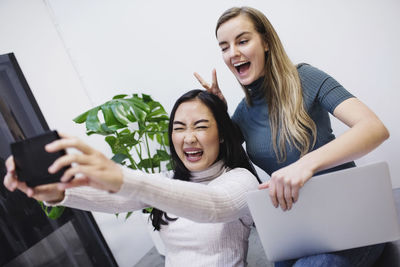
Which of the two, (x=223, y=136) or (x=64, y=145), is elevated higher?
(x=64, y=145)

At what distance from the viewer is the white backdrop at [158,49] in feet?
5.47

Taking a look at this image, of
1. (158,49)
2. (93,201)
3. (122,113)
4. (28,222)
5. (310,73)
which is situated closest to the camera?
(93,201)

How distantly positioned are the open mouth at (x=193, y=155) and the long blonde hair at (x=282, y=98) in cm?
29

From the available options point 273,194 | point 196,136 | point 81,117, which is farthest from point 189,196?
point 81,117

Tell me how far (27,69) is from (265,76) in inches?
64.6

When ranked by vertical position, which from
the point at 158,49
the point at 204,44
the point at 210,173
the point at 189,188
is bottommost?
the point at 210,173

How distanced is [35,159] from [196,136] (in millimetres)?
633

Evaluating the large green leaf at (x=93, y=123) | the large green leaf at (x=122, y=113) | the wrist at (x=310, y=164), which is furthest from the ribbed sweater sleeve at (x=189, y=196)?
the large green leaf at (x=93, y=123)

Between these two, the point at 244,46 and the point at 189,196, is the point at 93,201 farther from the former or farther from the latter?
the point at 244,46

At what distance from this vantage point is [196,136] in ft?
3.87

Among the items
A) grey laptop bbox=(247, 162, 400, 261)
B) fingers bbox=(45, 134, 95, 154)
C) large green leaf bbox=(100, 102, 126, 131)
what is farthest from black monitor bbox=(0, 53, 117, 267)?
grey laptop bbox=(247, 162, 400, 261)

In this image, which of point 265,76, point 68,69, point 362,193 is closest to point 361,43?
point 265,76

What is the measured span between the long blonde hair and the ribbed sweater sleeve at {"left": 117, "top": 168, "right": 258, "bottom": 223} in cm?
30

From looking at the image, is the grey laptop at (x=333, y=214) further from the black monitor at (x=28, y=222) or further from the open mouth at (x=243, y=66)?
the black monitor at (x=28, y=222)
